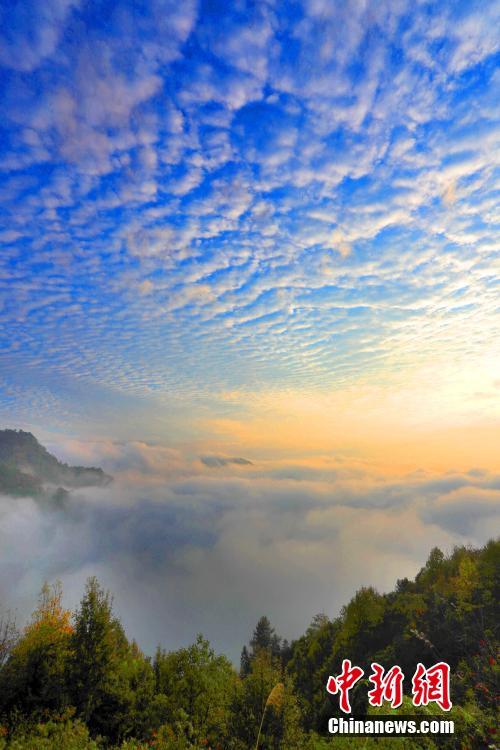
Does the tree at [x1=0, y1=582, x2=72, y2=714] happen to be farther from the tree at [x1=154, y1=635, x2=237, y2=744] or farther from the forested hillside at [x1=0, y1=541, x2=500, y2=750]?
the tree at [x1=154, y1=635, x2=237, y2=744]

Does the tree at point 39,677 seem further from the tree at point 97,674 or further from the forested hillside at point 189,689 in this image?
the tree at point 97,674

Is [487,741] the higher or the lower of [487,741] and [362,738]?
the higher

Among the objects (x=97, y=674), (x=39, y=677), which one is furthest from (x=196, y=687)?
(x=39, y=677)

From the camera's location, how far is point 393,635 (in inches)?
2731

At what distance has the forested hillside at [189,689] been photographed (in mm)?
25328

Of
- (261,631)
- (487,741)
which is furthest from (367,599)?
(261,631)

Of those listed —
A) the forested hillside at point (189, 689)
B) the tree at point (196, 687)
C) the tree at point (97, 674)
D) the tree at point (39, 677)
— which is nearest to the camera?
the forested hillside at point (189, 689)

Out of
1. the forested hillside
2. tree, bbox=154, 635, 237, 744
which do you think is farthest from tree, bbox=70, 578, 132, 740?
tree, bbox=154, 635, 237, 744

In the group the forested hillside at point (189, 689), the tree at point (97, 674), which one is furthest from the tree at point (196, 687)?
the tree at point (97, 674)

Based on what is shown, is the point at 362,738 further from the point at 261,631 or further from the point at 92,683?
the point at 261,631

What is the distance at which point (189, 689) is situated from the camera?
36.9 metres

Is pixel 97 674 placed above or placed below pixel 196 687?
above

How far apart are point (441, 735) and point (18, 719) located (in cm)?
3310

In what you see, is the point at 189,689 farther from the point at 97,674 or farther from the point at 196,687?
the point at 97,674
